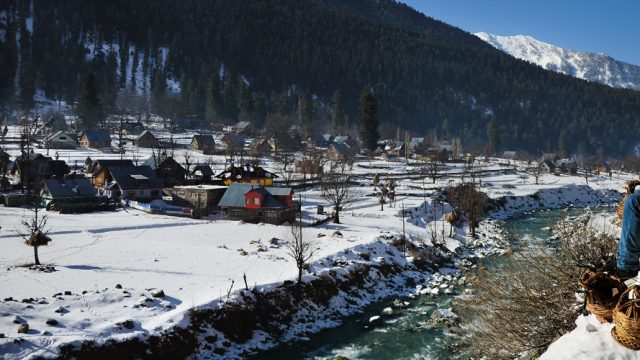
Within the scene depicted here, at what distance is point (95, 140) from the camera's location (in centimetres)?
9288

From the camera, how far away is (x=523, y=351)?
36.6ft

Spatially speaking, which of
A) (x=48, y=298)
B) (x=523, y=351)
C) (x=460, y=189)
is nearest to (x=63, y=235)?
(x=48, y=298)

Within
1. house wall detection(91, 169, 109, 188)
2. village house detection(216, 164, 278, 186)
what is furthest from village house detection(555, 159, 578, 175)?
house wall detection(91, 169, 109, 188)

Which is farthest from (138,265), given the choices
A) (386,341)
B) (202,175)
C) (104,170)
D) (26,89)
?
(26,89)

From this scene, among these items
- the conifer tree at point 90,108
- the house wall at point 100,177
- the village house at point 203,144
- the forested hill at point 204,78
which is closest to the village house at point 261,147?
the village house at point 203,144

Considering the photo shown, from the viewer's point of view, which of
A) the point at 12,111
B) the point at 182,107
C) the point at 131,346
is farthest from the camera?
the point at 182,107

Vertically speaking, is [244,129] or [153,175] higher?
[244,129]

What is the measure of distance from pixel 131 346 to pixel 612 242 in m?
18.8

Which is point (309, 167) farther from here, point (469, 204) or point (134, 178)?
point (469, 204)

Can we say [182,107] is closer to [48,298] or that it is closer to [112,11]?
[112,11]

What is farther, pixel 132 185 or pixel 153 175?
pixel 153 175

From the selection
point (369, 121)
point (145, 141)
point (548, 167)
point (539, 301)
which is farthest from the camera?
point (548, 167)

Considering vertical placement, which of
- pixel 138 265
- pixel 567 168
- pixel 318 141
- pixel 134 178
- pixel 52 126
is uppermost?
pixel 52 126

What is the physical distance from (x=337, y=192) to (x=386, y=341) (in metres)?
25.5
